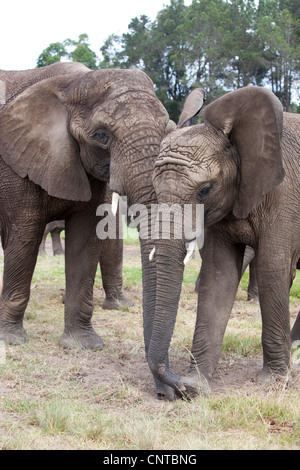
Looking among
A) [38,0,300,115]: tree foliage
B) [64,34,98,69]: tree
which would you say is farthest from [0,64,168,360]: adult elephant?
[64,34,98,69]: tree

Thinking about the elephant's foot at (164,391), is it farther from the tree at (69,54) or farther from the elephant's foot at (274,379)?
the tree at (69,54)

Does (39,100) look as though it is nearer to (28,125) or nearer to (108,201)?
(28,125)

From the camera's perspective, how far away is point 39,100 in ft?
20.6

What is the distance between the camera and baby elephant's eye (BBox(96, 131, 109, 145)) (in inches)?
224

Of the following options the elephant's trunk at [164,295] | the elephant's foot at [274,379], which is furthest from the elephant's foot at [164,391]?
the elephant's foot at [274,379]

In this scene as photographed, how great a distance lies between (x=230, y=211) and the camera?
5121 millimetres

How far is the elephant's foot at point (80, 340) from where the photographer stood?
21.6ft

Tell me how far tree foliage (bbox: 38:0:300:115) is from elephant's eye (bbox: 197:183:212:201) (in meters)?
30.6

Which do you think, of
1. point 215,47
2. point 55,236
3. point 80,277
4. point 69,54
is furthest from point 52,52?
point 80,277

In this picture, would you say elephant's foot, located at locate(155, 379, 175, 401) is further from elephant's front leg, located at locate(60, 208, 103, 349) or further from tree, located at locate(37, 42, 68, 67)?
tree, located at locate(37, 42, 68, 67)

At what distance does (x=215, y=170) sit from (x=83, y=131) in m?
1.54

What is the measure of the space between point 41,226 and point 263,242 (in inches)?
93.8

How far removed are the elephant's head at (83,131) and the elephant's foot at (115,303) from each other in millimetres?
3260

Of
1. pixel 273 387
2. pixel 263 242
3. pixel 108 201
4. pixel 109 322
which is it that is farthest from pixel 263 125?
pixel 109 322
